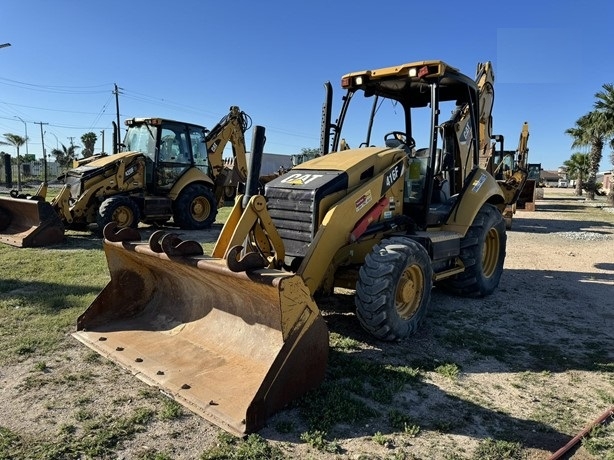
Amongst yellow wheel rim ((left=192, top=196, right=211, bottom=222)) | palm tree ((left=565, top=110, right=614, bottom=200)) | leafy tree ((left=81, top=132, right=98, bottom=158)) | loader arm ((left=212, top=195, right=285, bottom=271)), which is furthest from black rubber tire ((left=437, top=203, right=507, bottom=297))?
leafy tree ((left=81, top=132, right=98, bottom=158))

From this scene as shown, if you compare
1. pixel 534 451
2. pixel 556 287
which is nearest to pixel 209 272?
pixel 534 451

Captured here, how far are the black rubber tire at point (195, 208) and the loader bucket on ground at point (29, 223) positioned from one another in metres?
3.08

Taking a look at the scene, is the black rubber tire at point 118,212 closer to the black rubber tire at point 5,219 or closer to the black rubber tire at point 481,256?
the black rubber tire at point 5,219

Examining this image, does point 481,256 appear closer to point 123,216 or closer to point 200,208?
point 123,216

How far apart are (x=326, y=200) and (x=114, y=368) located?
2.31m

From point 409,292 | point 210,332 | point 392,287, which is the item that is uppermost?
point 392,287

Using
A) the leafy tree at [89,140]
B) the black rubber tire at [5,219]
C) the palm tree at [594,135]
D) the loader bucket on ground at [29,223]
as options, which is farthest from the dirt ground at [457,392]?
the leafy tree at [89,140]

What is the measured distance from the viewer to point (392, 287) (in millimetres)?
4320

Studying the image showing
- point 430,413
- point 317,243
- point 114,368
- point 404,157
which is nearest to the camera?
point 430,413

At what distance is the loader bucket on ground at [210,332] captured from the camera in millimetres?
3248

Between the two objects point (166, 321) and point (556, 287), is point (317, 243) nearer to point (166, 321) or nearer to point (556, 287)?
point (166, 321)

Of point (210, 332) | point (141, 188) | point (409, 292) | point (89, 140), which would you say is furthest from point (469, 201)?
point (89, 140)

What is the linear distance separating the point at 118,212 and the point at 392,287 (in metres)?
8.13

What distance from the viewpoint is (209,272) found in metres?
3.70
